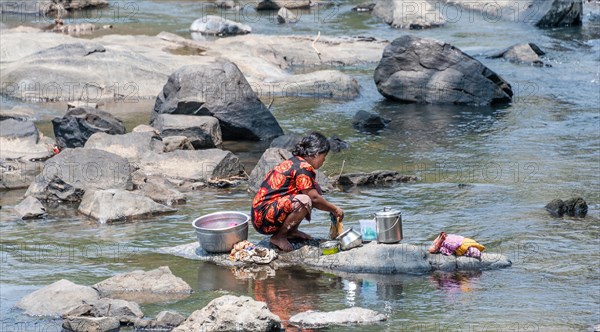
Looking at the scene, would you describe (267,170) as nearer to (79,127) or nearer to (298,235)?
(298,235)

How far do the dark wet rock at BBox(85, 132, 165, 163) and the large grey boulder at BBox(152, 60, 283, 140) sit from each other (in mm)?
1458

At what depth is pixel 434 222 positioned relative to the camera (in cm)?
1033

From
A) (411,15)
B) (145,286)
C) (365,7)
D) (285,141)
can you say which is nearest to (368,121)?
(285,141)

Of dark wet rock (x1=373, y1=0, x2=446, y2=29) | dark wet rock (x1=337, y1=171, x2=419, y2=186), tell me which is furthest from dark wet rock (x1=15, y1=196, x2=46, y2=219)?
dark wet rock (x1=373, y1=0, x2=446, y2=29)

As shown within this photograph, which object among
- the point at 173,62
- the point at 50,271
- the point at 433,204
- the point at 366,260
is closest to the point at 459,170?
the point at 433,204

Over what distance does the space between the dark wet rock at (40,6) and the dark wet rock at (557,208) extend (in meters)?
20.4

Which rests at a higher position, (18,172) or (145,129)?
(145,129)

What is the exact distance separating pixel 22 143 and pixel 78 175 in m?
2.34

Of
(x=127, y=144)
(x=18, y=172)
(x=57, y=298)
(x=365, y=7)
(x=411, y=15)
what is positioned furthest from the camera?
(x=365, y=7)

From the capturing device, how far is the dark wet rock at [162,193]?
11.4 metres

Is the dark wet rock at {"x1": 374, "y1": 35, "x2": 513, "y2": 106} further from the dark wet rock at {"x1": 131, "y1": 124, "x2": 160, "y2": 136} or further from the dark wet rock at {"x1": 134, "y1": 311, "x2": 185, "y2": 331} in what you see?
the dark wet rock at {"x1": 134, "y1": 311, "x2": 185, "y2": 331}

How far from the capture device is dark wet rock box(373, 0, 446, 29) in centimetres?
2592

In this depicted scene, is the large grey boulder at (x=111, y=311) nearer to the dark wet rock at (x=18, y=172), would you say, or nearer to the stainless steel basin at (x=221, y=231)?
the stainless steel basin at (x=221, y=231)

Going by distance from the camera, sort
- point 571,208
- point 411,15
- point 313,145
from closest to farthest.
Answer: point 313,145 < point 571,208 < point 411,15
